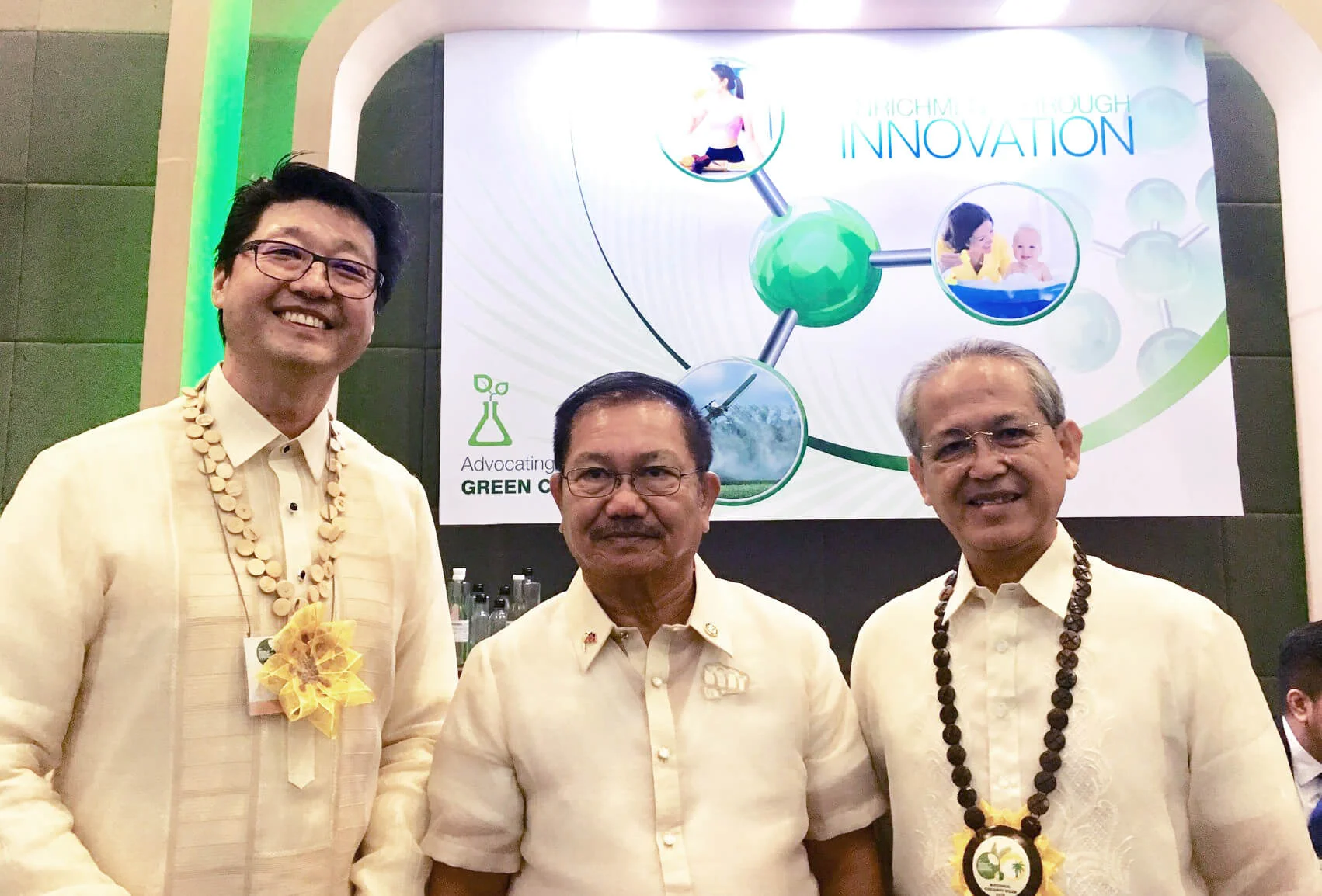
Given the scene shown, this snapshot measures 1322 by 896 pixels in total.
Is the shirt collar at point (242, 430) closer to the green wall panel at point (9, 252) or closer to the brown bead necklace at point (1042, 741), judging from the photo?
the brown bead necklace at point (1042, 741)

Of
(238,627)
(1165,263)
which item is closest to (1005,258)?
(1165,263)

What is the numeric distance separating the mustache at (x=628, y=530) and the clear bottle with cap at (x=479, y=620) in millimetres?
2293

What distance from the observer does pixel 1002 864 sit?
1.50 meters

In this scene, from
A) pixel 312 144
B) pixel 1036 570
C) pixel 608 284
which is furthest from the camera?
pixel 608 284

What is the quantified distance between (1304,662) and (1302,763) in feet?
1.02

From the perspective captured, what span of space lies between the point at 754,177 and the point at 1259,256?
2.39 meters

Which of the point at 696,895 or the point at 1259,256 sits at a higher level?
the point at 1259,256

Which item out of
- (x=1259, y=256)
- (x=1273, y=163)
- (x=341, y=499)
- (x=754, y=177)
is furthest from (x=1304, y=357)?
(x=341, y=499)

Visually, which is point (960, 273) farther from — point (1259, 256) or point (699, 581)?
point (699, 581)

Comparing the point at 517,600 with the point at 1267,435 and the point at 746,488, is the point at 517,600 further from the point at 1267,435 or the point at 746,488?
the point at 1267,435

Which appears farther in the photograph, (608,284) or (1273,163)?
(1273,163)

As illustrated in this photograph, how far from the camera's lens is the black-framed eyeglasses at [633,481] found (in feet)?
5.37

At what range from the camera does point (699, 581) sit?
174 cm

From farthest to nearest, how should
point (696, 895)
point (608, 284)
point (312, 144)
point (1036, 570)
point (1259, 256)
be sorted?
1. point (1259, 256)
2. point (608, 284)
3. point (312, 144)
4. point (1036, 570)
5. point (696, 895)
